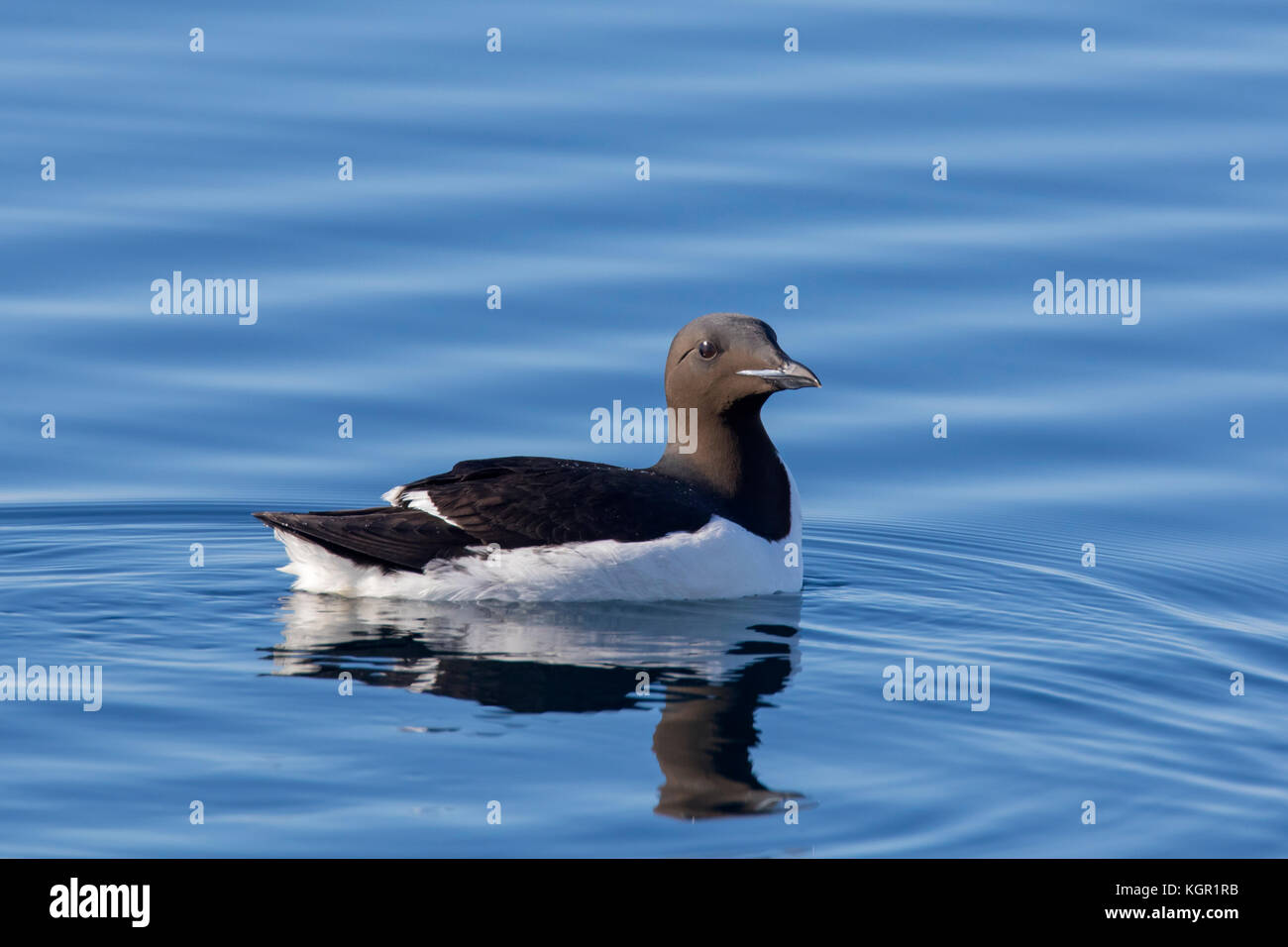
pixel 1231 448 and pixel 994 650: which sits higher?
pixel 1231 448

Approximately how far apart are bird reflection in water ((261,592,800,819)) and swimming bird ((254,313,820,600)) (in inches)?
5.2

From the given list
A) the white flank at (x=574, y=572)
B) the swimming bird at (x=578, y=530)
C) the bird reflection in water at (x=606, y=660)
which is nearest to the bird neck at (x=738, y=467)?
the swimming bird at (x=578, y=530)

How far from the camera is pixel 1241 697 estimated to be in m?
10.0

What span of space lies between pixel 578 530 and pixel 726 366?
4.62 feet

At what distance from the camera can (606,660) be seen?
10070mm

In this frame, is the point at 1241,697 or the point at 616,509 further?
the point at 616,509

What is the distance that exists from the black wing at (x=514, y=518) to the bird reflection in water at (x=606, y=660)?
1.20ft

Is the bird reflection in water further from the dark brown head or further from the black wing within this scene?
the dark brown head

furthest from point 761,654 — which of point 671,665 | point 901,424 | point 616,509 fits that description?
point 901,424

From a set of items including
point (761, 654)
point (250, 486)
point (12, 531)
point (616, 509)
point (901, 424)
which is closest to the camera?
point (761, 654)
